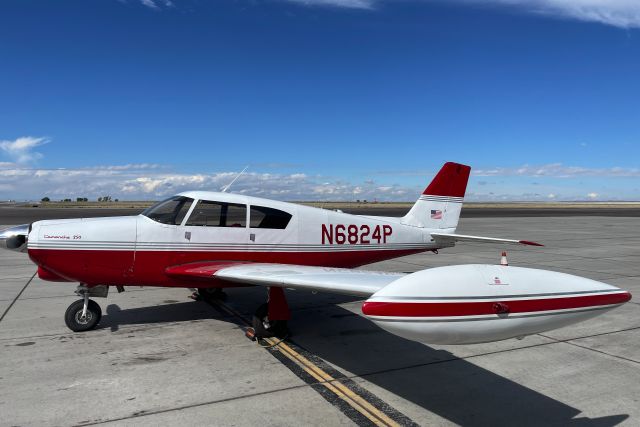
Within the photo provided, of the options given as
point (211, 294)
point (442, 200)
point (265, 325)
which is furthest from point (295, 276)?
→ point (442, 200)

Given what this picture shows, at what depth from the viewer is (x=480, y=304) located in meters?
3.37

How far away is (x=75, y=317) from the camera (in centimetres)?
673

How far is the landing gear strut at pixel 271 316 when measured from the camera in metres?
6.36

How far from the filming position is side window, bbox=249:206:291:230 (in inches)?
294

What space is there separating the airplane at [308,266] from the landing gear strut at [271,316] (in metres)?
0.01

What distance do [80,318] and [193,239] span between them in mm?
1985

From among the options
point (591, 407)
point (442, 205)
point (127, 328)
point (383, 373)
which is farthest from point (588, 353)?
point (127, 328)

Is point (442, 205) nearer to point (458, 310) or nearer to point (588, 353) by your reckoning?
point (588, 353)

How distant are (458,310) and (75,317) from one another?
5.80m

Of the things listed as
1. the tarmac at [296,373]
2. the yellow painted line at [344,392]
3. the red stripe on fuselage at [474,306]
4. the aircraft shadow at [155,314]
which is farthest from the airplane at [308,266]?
the yellow painted line at [344,392]

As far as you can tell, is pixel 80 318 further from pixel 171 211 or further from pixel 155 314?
pixel 171 211

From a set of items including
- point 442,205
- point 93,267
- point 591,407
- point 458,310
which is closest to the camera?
point 458,310

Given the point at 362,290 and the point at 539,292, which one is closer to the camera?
the point at 539,292

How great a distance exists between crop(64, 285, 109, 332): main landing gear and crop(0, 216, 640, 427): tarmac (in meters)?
0.13
